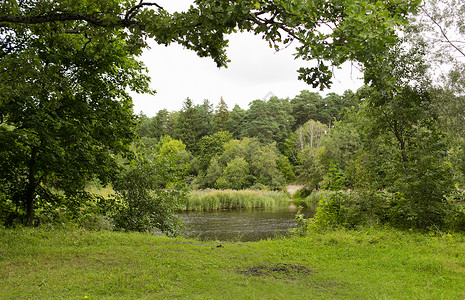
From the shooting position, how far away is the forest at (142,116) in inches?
186

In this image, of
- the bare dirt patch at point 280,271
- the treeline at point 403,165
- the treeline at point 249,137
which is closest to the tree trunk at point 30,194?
the treeline at point 403,165

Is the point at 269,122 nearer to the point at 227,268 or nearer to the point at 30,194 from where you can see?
the point at 30,194

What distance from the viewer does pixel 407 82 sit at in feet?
36.4

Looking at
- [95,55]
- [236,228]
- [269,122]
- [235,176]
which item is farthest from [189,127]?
[95,55]

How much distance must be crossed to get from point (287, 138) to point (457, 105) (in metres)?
58.2

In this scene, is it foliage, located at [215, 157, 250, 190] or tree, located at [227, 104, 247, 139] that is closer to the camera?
foliage, located at [215, 157, 250, 190]

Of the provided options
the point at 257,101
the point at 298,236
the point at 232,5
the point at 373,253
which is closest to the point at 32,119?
the point at 232,5

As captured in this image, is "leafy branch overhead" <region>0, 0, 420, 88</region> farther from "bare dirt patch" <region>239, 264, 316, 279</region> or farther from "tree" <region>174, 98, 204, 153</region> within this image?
"tree" <region>174, 98, 204, 153</region>

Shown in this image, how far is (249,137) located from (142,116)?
5148cm

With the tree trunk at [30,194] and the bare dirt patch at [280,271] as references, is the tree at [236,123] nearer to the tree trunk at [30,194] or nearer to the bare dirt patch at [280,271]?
the tree trunk at [30,194]

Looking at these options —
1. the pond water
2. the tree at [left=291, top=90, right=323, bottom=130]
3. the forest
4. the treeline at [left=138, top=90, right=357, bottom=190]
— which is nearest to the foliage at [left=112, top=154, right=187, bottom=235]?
the forest

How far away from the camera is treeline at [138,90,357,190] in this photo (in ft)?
156

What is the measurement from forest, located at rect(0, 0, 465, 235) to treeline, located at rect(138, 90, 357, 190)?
82.7 ft

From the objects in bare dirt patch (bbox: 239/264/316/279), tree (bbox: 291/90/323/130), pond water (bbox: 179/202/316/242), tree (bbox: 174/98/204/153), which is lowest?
pond water (bbox: 179/202/316/242)
